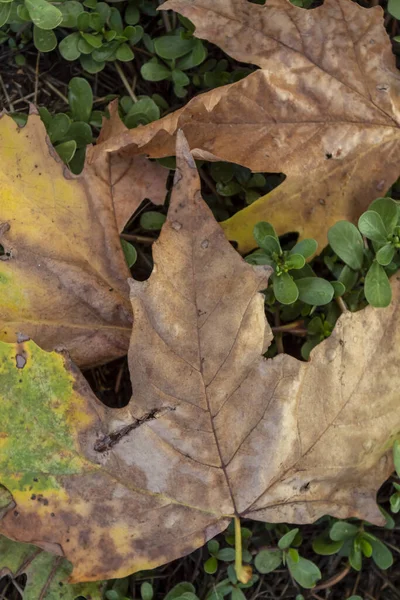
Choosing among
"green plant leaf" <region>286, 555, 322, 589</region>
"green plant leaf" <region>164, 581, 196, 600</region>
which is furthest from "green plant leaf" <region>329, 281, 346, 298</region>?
"green plant leaf" <region>164, 581, 196, 600</region>

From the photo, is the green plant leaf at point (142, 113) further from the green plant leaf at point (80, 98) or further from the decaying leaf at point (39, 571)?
the decaying leaf at point (39, 571)

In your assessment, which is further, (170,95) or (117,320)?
(170,95)

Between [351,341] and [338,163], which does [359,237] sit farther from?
[351,341]

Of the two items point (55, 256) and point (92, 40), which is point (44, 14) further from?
point (55, 256)

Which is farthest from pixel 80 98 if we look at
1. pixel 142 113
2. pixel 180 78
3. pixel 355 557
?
Answer: pixel 355 557

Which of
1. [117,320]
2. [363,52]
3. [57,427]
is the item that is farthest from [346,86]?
[57,427]

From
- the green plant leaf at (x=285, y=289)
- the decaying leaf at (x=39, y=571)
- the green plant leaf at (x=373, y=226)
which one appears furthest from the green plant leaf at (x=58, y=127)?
the decaying leaf at (x=39, y=571)

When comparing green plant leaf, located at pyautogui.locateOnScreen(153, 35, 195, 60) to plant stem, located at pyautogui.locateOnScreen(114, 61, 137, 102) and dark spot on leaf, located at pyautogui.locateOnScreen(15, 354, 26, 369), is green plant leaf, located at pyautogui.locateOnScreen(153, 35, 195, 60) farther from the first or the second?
dark spot on leaf, located at pyautogui.locateOnScreen(15, 354, 26, 369)
